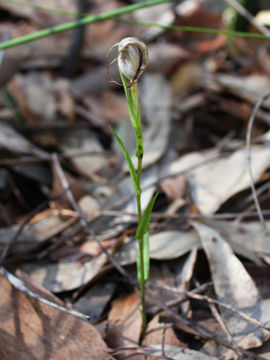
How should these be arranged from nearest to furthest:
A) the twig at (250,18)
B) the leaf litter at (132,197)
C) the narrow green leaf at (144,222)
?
the narrow green leaf at (144,222) → the leaf litter at (132,197) → the twig at (250,18)

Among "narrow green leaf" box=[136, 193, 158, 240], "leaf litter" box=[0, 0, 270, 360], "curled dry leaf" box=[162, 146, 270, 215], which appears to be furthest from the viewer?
"curled dry leaf" box=[162, 146, 270, 215]

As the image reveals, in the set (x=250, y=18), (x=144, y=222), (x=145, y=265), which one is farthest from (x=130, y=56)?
(x=250, y=18)

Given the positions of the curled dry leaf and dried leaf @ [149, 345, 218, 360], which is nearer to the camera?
dried leaf @ [149, 345, 218, 360]

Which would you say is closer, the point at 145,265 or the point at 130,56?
the point at 130,56

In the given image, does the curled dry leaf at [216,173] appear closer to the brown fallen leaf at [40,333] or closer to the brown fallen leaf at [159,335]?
the brown fallen leaf at [159,335]

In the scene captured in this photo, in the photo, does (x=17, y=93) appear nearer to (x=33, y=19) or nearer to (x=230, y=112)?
(x=33, y=19)

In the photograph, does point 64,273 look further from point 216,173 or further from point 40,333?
point 216,173

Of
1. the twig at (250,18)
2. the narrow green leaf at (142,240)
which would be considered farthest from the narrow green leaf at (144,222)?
the twig at (250,18)

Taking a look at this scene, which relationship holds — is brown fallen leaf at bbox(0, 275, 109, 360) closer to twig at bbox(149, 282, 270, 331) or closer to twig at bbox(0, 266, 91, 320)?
twig at bbox(0, 266, 91, 320)

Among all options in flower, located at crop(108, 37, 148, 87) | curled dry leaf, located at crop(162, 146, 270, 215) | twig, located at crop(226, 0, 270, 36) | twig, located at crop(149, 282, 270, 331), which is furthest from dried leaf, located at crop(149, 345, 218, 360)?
twig, located at crop(226, 0, 270, 36)
